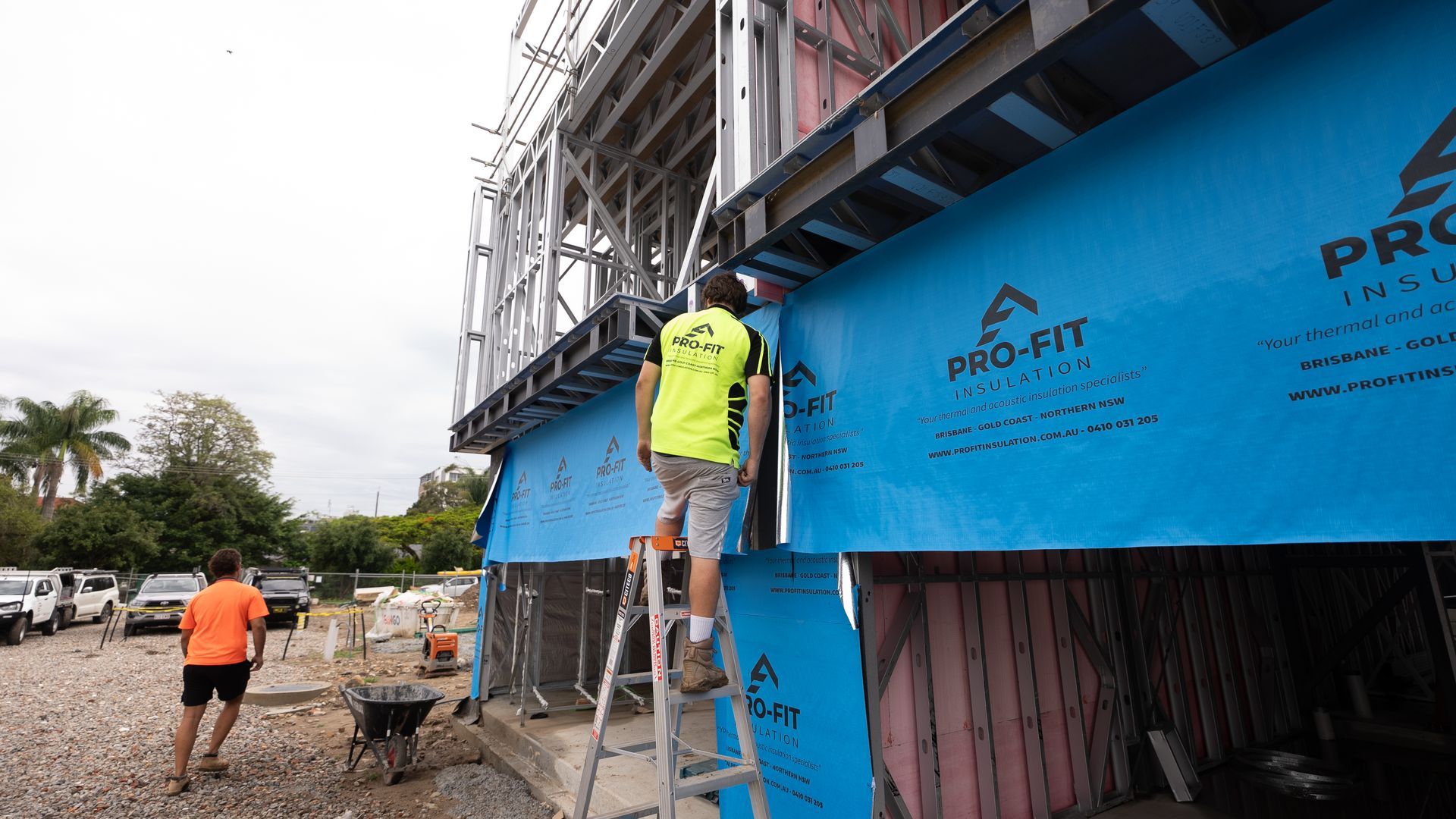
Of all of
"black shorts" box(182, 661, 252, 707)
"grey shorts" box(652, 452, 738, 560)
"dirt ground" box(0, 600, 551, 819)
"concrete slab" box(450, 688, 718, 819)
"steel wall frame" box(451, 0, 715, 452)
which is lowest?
"dirt ground" box(0, 600, 551, 819)

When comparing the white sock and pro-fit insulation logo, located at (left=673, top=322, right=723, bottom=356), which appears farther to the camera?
pro-fit insulation logo, located at (left=673, top=322, right=723, bottom=356)

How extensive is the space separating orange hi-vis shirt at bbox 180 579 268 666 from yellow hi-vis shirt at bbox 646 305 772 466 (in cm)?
515

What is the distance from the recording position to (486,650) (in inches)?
342

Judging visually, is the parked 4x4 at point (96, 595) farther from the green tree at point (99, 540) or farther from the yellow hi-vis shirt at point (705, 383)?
the yellow hi-vis shirt at point (705, 383)

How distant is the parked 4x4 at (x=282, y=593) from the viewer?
18.5 metres

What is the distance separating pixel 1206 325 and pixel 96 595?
28.8m

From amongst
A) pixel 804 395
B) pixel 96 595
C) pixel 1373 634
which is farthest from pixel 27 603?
pixel 1373 634

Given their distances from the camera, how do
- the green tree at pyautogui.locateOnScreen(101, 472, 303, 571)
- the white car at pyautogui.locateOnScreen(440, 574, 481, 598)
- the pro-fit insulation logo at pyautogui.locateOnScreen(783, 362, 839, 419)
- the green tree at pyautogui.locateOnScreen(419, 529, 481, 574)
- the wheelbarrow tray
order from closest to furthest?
1. the pro-fit insulation logo at pyautogui.locateOnScreen(783, 362, 839, 419)
2. the wheelbarrow tray
3. the white car at pyautogui.locateOnScreen(440, 574, 481, 598)
4. the green tree at pyautogui.locateOnScreen(101, 472, 303, 571)
5. the green tree at pyautogui.locateOnScreen(419, 529, 481, 574)

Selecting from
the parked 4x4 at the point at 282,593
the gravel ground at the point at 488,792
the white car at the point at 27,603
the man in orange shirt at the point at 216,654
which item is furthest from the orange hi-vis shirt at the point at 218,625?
the white car at the point at 27,603

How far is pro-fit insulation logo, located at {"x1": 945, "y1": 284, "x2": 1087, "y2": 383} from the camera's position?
2.48 m

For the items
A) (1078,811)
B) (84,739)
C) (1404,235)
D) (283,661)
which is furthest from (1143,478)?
(283,661)

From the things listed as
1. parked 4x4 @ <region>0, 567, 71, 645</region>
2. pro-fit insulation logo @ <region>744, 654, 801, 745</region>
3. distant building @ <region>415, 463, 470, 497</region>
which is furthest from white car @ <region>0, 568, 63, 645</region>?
distant building @ <region>415, 463, 470, 497</region>

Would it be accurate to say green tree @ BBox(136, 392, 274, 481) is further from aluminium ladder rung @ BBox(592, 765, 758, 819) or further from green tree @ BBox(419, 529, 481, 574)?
aluminium ladder rung @ BBox(592, 765, 758, 819)

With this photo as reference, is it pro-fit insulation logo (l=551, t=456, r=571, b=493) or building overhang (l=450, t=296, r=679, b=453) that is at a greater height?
building overhang (l=450, t=296, r=679, b=453)
